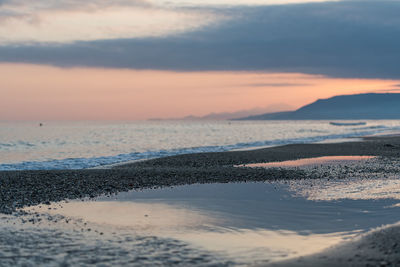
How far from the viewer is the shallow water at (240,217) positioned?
8984 mm

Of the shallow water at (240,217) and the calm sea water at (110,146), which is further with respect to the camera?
the calm sea water at (110,146)

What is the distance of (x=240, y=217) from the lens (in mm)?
11789

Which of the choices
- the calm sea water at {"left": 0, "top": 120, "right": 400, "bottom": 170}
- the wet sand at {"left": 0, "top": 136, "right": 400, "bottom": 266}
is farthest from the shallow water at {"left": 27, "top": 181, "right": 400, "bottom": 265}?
the calm sea water at {"left": 0, "top": 120, "right": 400, "bottom": 170}

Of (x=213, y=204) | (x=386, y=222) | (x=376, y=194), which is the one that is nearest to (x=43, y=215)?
(x=213, y=204)

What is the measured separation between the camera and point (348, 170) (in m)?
22.7

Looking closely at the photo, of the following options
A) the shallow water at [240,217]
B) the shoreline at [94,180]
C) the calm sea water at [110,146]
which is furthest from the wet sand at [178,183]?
the calm sea water at [110,146]

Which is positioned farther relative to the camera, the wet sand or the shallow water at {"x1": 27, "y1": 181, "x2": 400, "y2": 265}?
the shallow water at {"x1": 27, "y1": 181, "x2": 400, "y2": 265}

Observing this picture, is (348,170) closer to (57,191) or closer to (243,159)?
(243,159)

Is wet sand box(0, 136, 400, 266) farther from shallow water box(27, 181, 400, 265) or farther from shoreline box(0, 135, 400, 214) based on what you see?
shallow water box(27, 181, 400, 265)

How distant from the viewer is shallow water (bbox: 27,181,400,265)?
354 inches

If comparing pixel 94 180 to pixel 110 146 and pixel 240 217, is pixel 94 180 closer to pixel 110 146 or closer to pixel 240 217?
pixel 240 217

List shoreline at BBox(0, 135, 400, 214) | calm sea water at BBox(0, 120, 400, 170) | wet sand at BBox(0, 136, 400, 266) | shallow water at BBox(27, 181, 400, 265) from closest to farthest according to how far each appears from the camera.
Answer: wet sand at BBox(0, 136, 400, 266), shallow water at BBox(27, 181, 400, 265), shoreline at BBox(0, 135, 400, 214), calm sea water at BBox(0, 120, 400, 170)

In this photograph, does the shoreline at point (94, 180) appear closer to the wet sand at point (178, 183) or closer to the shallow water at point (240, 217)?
the wet sand at point (178, 183)

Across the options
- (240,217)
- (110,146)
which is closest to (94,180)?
(240,217)
